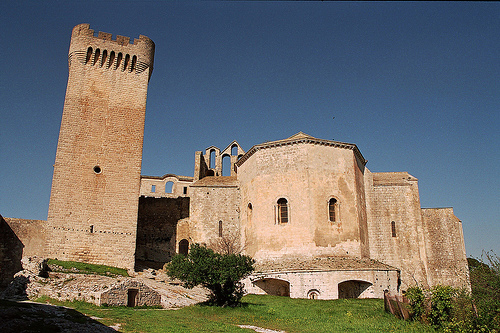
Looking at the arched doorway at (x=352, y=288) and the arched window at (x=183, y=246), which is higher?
the arched window at (x=183, y=246)

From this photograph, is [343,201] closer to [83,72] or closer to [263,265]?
[263,265]

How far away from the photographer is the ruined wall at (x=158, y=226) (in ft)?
103

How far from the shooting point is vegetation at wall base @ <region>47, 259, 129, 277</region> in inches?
817

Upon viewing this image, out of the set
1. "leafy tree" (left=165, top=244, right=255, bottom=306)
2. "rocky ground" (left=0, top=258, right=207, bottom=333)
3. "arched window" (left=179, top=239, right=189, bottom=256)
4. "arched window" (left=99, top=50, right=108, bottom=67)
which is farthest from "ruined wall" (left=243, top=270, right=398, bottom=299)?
"arched window" (left=99, top=50, right=108, bottom=67)

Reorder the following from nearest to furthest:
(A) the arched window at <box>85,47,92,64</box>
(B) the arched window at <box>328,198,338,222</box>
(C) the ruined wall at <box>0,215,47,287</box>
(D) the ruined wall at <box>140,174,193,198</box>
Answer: (C) the ruined wall at <box>0,215,47,287</box>
(B) the arched window at <box>328,198,338,222</box>
(A) the arched window at <box>85,47,92,64</box>
(D) the ruined wall at <box>140,174,193,198</box>

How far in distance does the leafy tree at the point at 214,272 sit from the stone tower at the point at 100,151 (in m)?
7.19

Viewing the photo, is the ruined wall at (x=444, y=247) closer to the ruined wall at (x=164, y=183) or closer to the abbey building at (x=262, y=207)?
the abbey building at (x=262, y=207)

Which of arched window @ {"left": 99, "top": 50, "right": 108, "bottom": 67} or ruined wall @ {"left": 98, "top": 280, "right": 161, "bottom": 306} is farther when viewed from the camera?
arched window @ {"left": 99, "top": 50, "right": 108, "bottom": 67}

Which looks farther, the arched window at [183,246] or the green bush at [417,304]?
the arched window at [183,246]

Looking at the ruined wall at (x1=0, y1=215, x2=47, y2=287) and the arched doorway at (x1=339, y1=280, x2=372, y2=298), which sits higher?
the ruined wall at (x1=0, y1=215, x2=47, y2=287)

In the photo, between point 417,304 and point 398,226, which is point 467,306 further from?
point 398,226

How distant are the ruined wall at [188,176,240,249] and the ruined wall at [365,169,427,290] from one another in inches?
379

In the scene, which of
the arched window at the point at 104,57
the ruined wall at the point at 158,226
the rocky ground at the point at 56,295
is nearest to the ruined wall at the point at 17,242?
the rocky ground at the point at 56,295

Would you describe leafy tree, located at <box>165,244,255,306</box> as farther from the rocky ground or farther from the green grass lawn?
the rocky ground
